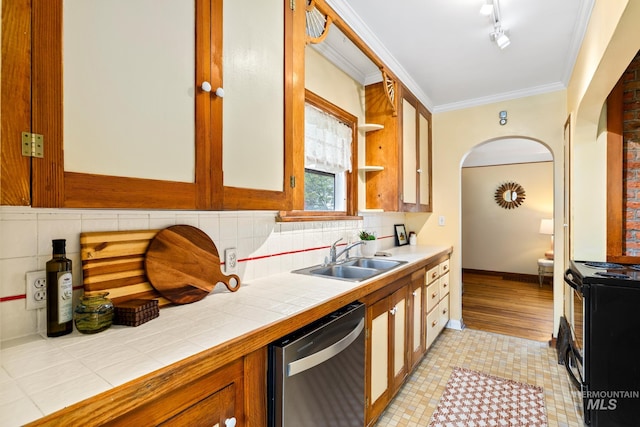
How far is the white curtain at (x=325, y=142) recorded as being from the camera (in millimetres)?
2225

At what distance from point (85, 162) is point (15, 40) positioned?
0.28m

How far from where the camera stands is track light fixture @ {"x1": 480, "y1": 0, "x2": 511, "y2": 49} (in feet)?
5.82

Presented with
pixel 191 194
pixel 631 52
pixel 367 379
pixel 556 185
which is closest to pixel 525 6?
pixel 631 52

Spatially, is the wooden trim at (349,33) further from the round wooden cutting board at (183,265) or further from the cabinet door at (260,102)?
the round wooden cutting board at (183,265)

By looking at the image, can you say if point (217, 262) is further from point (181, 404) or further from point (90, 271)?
point (181, 404)

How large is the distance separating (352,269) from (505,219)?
5.07 m

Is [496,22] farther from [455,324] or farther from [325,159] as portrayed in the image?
[455,324]

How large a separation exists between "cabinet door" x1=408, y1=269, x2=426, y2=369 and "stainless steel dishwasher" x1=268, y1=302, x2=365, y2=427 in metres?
0.86

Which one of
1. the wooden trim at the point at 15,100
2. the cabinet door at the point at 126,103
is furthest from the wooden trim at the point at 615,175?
the wooden trim at the point at 15,100

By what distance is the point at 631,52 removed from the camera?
150 centimetres

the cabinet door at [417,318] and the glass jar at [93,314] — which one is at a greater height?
→ the glass jar at [93,314]

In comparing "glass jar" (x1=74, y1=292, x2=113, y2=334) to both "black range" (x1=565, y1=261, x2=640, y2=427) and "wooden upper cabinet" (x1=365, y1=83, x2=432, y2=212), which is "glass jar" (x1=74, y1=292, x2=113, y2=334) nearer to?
"wooden upper cabinet" (x1=365, y1=83, x2=432, y2=212)

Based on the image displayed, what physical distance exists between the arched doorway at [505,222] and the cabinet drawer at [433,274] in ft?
6.36

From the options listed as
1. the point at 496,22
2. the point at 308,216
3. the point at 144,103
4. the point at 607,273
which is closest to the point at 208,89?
the point at 144,103
